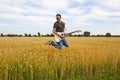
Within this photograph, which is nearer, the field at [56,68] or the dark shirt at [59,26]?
the field at [56,68]

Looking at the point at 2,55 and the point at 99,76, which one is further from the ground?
the point at 2,55

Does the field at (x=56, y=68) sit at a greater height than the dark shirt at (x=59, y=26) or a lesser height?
lesser

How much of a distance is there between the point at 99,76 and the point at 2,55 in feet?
9.12

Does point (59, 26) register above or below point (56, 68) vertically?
above

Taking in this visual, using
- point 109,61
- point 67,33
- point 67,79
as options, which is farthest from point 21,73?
point 67,33

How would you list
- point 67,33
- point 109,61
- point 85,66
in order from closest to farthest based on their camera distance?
point 85,66
point 109,61
point 67,33

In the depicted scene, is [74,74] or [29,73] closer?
[29,73]

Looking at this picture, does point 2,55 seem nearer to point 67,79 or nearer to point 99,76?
point 67,79

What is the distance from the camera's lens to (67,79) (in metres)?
7.48

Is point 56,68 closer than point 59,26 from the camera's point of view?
Yes

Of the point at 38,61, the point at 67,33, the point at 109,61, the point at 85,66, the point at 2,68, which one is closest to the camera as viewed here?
the point at 2,68

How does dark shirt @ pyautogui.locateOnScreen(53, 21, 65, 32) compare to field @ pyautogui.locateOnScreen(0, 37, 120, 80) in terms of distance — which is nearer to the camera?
field @ pyautogui.locateOnScreen(0, 37, 120, 80)

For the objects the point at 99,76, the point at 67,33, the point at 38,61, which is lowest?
the point at 99,76

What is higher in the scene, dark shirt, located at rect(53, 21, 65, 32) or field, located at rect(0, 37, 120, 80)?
dark shirt, located at rect(53, 21, 65, 32)
